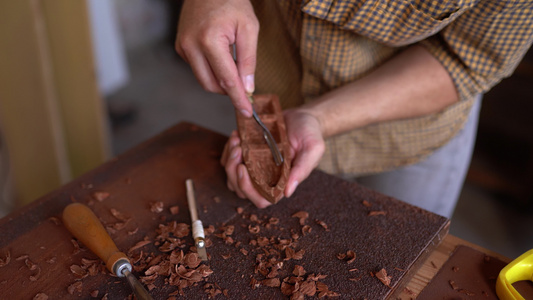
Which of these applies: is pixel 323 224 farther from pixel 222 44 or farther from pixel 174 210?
pixel 222 44

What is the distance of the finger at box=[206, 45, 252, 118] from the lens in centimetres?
102

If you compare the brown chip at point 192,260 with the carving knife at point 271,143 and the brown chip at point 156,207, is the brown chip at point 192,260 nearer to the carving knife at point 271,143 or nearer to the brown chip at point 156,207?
the brown chip at point 156,207

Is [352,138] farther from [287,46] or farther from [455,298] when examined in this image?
[455,298]

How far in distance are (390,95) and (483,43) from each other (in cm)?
26

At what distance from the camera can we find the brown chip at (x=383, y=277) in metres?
0.84

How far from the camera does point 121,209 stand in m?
1.05

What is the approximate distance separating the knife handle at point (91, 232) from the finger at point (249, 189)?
298 mm

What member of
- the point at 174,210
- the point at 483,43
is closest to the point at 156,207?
the point at 174,210

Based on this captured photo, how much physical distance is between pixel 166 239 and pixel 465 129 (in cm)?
101

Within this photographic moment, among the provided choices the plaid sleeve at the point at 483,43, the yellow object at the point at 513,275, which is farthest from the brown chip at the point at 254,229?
the plaid sleeve at the point at 483,43

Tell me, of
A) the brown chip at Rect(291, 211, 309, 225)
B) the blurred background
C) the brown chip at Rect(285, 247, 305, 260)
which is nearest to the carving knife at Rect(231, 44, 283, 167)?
the brown chip at Rect(291, 211, 309, 225)

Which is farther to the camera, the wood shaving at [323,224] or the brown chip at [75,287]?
the wood shaving at [323,224]

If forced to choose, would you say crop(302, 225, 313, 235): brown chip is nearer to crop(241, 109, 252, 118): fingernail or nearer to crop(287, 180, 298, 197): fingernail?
crop(287, 180, 298, 197): fingernail

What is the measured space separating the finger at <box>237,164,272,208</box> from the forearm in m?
0.29
